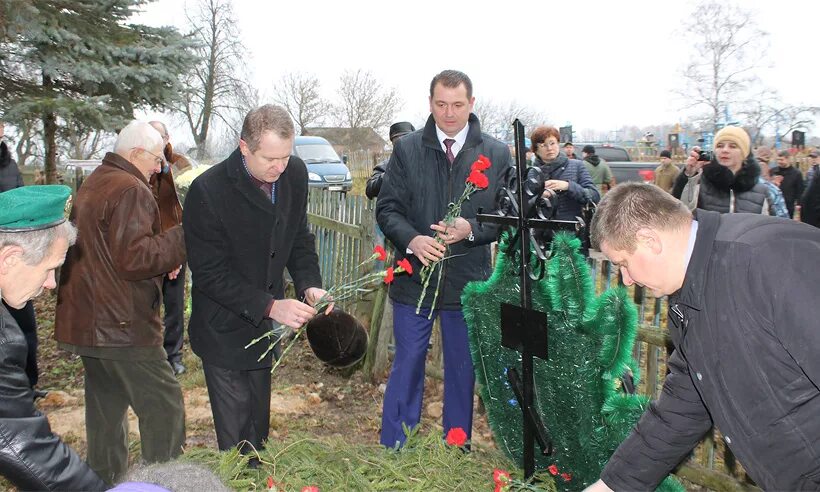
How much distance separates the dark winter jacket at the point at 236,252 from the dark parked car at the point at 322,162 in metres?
15.7

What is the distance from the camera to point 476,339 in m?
3.25

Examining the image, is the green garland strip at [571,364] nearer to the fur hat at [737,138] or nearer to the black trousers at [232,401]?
the black trousers at [232,401]

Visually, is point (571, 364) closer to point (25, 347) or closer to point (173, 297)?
point (25, 347)

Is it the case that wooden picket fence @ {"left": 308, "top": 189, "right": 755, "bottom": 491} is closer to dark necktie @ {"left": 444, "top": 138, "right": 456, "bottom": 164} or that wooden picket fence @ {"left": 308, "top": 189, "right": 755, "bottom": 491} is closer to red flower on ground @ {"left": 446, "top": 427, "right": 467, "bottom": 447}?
dark necktie @ {"left": 444, "top": 138, "right": 456, "bottom": 164}

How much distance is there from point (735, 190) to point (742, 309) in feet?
11.5

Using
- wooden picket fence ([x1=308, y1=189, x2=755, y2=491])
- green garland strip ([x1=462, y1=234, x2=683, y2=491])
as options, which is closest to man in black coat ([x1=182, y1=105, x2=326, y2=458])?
green garland strip ([x1=462, y1=234, x2=683, y2=491])

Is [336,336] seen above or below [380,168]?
below

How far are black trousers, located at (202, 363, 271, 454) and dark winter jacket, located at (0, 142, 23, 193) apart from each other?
505cm

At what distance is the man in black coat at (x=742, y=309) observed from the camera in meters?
1.78

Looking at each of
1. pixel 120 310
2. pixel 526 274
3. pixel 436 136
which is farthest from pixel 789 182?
pixel 120 310

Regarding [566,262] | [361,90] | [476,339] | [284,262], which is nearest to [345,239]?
[284,262]

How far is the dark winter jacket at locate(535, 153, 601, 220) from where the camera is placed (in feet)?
19.9

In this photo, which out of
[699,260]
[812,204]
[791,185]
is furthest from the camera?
[791,185]

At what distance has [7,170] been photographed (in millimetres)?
7320
